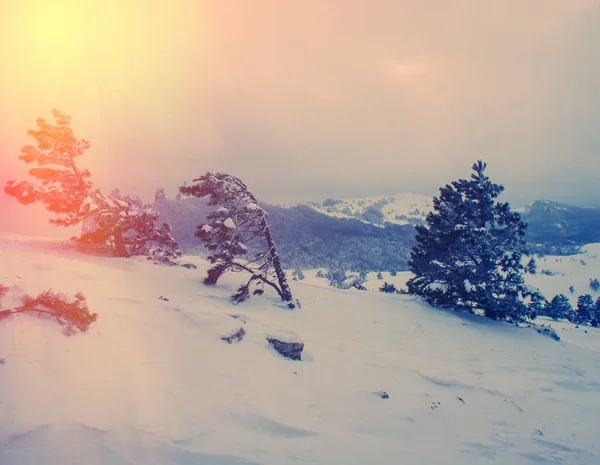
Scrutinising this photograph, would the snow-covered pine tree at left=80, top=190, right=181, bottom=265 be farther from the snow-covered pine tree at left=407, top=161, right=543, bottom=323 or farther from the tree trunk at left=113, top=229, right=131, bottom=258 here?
the snow-covered pine tree at left=407, top=161, right=543, bottom=323

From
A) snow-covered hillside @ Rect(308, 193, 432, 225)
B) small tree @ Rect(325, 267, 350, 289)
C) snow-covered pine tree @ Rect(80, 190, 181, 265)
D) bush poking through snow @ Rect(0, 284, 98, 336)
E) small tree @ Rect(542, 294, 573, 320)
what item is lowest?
small tree @ Rect(325, 267, 350, 289)

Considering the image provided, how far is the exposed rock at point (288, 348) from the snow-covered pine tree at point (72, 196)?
10777 mm

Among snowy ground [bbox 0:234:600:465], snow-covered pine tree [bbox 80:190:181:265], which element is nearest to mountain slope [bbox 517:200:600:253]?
snowy ground [bbox 0:234:600:465]

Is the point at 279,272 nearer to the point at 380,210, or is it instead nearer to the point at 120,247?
the point at 120,247

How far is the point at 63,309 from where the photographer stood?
6.19 metres

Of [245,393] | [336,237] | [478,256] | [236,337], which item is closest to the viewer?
[245,393]

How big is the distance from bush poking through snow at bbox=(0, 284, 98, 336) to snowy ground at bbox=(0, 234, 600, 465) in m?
0.19

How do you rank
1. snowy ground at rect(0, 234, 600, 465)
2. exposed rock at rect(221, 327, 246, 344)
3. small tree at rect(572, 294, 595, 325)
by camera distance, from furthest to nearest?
small tree at rect(572, 294, 595, 325) < exposed rock at rect(221, 327, 246, 344) < snowy ground at rect(0, 234, 600, 465)

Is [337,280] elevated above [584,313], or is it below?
below

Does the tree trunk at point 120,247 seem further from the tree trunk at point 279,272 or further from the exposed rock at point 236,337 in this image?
the exposed rock at point 236,337

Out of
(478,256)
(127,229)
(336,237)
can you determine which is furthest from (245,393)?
(336,237)

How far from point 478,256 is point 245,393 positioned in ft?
57.6

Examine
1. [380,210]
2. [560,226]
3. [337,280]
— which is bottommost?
[337,280]

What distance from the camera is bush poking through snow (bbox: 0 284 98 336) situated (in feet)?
19.8
